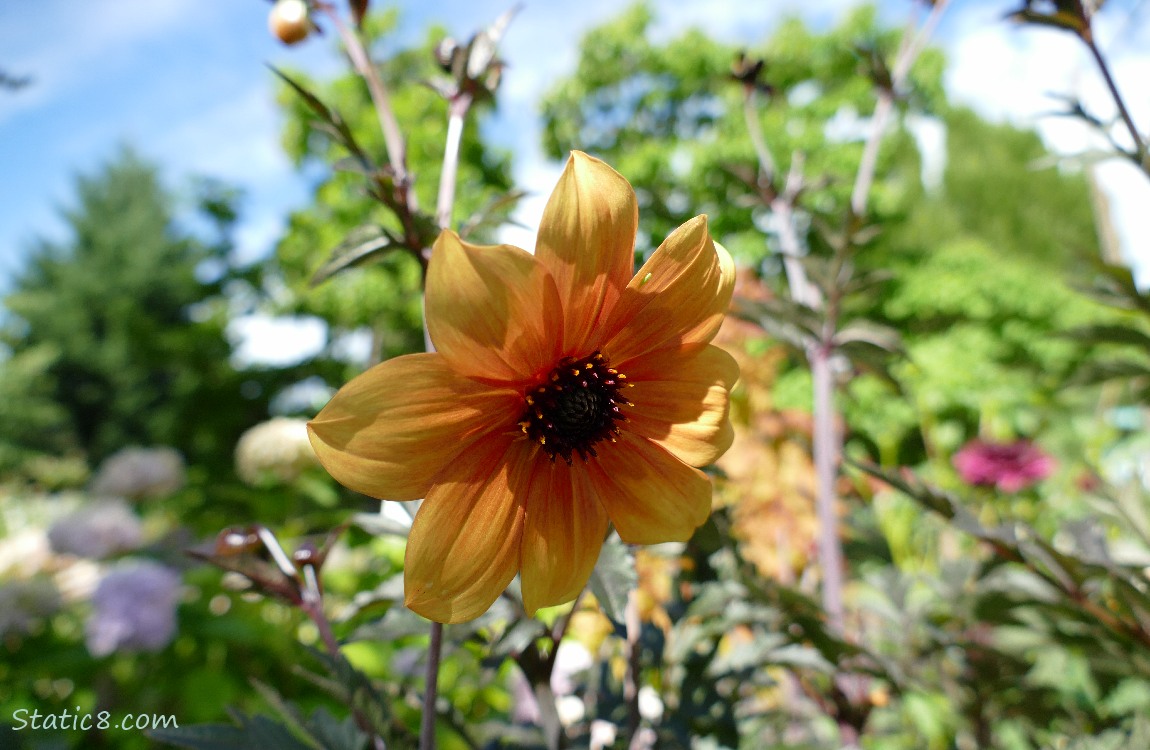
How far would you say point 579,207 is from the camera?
511 millimetres

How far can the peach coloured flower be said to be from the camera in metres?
0.49

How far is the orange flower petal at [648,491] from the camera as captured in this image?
0.57 m

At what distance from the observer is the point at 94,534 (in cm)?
203

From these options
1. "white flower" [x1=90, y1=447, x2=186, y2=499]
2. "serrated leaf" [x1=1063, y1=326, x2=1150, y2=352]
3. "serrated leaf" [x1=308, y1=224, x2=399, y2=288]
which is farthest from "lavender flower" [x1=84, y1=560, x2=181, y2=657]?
"white flower" [x1=90, y1=447, x2=186, y2=499]

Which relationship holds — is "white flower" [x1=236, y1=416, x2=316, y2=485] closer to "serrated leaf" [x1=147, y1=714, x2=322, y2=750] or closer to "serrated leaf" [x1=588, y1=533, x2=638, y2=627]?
"serrated leaf" [x1=147, y1=714, x2=322, y2=750]

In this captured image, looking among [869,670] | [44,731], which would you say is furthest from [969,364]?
[44,731]

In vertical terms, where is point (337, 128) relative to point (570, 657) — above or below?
above

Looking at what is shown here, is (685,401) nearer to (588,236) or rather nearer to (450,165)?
(588,236)

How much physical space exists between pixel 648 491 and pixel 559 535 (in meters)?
0.08

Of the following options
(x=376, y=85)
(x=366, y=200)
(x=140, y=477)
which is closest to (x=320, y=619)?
(x=376, y=85)

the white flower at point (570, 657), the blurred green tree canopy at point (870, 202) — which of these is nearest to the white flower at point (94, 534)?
the white flower at point (570, 657)

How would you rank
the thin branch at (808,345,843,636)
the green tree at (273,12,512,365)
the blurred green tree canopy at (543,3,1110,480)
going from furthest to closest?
the green tree at (273,12,512,365), the blurred green tree canopy at (543,3,1110,480), the thin branch at (808,345,843,636)

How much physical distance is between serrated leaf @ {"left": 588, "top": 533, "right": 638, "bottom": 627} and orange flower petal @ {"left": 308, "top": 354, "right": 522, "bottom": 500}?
154 millimetres

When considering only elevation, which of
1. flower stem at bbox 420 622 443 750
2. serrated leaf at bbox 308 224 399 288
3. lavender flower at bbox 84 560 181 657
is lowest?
lavender flower at bbox 84 560 181 657
